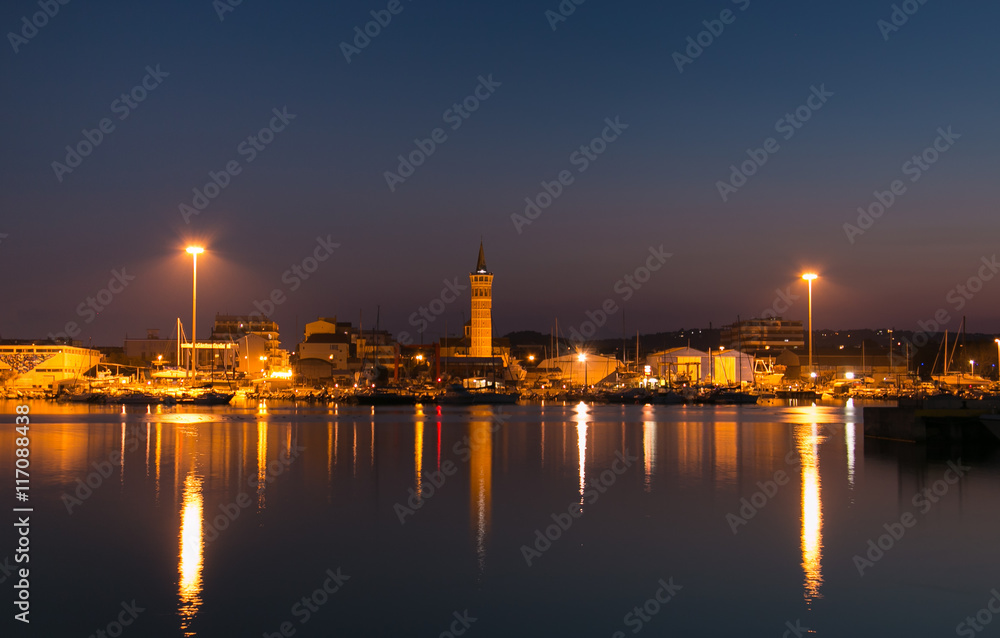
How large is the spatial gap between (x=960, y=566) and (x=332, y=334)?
12493 centimetres

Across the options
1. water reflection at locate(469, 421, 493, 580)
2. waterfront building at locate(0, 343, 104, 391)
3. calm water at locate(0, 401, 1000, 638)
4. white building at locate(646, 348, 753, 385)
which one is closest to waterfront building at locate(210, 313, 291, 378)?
waterfront building at locate(0, 343, 104, 391)

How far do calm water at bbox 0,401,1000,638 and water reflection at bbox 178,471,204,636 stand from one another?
0.05 meters

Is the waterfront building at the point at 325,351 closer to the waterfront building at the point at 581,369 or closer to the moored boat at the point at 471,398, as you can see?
the waterfront building at the point at 581,369

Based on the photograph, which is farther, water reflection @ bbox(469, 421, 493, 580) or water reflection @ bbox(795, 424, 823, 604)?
water reflection @ bbox(469, 421, 493, 580)

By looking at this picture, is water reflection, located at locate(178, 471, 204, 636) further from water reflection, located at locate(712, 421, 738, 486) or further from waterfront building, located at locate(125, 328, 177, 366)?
waterfront building, located at locate(125, 328, 177, 366)

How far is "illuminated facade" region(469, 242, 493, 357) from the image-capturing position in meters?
154

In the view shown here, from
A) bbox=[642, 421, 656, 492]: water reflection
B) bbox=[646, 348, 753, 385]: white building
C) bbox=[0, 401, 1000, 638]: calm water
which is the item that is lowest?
bbox=[642, 421, 656, 492]: water reflection

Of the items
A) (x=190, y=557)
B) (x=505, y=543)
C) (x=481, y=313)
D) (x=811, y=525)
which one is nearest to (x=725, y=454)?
(x=811, y=525)

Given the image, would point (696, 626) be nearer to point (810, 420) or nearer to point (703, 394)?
point (810, 420)

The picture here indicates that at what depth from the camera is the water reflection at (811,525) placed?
13.3 metres

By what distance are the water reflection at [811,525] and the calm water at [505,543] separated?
71 mm

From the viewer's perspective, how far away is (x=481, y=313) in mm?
158125

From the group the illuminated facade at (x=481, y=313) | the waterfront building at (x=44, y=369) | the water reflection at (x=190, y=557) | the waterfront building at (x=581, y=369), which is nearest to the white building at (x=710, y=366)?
the waterfront building at (x=581, y=369)

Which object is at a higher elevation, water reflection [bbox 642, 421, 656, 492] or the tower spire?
the tower spire
